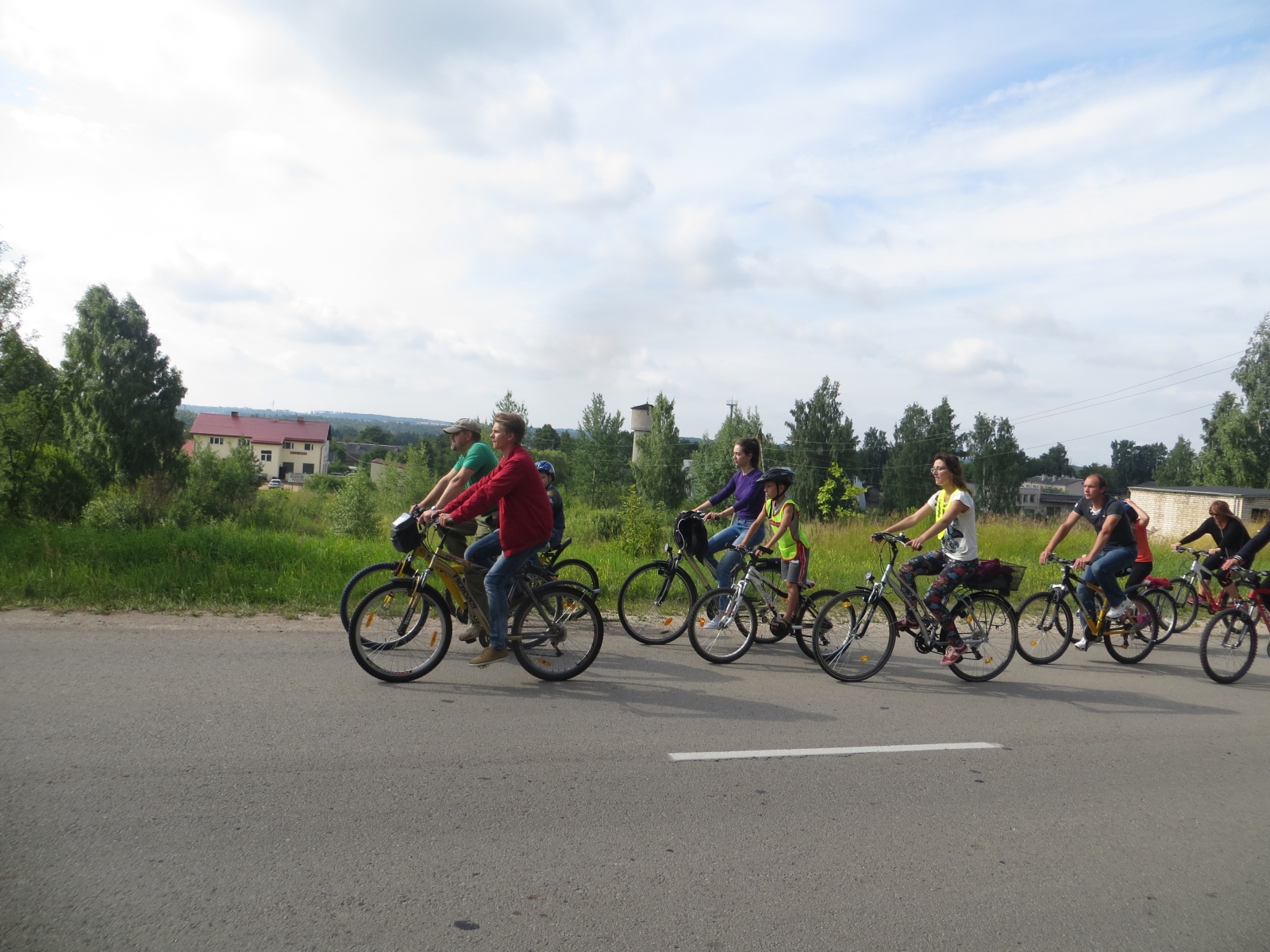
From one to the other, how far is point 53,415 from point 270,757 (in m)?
10.9

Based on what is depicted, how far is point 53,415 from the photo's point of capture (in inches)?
493

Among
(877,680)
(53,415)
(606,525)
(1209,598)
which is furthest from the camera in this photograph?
(606,525)

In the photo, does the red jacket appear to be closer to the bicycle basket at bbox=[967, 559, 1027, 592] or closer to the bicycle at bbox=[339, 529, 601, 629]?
the bicycle at bbox=[339, 529, 601, 629]

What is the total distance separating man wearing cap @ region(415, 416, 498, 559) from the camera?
712 centimetres

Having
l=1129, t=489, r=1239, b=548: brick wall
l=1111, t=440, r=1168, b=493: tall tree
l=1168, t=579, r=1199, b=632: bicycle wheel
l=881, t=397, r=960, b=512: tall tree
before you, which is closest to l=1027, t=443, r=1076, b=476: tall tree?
l=1111, t=440, r=1168, b=493: tall tree

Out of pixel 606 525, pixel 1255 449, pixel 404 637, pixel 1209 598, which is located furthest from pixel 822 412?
pixel 404 637

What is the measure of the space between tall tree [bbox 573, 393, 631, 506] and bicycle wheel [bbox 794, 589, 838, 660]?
72105 mm

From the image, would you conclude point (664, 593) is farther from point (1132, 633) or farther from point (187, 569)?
point (187, 569)

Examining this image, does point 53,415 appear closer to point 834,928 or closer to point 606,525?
point 834,928

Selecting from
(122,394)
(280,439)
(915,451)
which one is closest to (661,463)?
(915,451)

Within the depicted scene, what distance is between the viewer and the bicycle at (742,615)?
292 inches

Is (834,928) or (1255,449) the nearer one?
(834,928)

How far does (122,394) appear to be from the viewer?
52281 mm

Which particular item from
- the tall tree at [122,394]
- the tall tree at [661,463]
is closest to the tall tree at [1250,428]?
the tall tree at [661,463]
